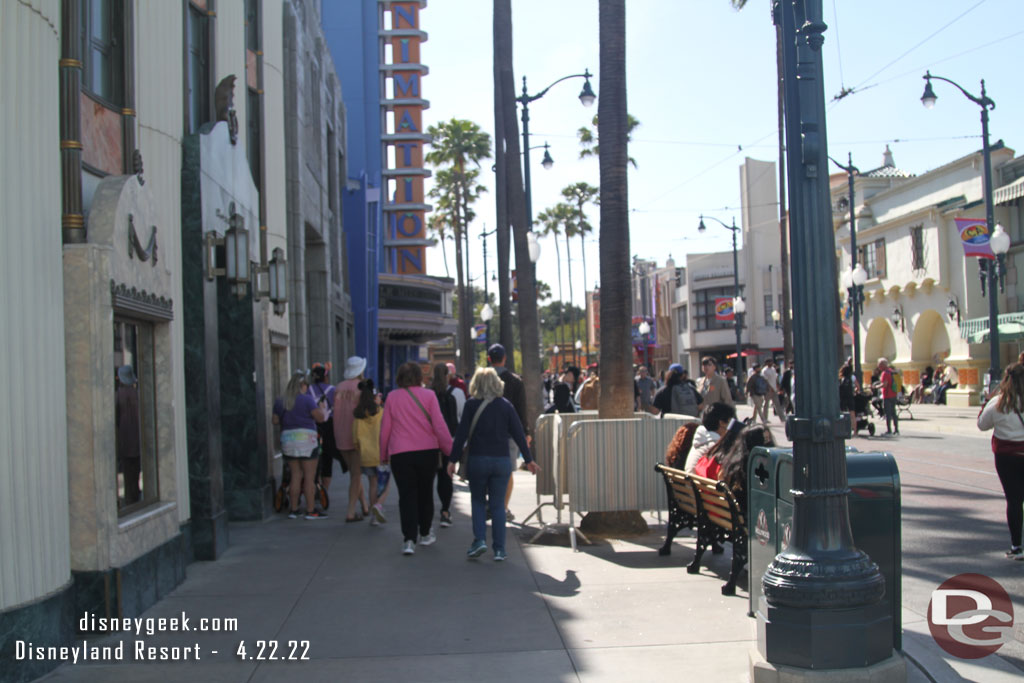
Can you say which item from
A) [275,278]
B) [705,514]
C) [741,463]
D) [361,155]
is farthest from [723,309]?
[741,463]

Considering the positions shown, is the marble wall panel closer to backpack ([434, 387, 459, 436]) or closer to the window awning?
backpack ([434, 387, 459, 436])

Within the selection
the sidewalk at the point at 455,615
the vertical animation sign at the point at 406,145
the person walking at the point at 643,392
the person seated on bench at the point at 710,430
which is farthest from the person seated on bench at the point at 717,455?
the vertical animation sign at the point at 406,145

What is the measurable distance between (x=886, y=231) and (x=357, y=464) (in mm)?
34197

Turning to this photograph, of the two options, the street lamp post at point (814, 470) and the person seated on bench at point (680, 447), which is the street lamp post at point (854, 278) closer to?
the person seated on bench at point (680, 447)

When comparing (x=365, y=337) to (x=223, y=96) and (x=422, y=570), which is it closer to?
(x=223, y=96)

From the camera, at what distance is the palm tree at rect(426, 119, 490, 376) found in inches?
1962

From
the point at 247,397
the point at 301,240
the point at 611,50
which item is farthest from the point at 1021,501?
the point at 301,240

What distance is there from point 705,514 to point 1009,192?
28.1 metres

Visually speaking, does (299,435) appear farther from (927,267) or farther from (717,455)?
(927,267)

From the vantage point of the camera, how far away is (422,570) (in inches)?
335

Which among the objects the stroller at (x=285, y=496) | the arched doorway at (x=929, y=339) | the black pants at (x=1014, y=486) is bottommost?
the stroller at (x=285, y=496)

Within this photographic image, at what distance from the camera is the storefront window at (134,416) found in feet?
24.5

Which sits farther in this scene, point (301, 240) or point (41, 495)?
point (301, 240)

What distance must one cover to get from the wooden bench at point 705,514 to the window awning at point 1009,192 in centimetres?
2646
